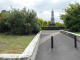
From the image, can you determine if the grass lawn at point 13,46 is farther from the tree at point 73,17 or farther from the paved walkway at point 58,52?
the tree at point 73,17

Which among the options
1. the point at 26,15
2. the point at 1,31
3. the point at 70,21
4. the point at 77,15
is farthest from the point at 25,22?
the point at 77,15

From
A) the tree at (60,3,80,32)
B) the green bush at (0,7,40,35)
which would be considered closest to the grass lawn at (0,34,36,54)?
the green bush at (0,7,40,35)

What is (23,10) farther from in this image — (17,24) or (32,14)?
(17,24)

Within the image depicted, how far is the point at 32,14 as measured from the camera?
11609mm

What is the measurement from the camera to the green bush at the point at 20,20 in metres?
11.0

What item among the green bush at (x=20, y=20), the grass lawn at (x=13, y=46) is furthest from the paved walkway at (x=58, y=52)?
the green bush at (x=20, y=20)

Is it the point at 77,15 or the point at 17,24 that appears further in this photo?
the point at 77,15

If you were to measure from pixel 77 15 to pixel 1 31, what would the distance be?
12.6 meters

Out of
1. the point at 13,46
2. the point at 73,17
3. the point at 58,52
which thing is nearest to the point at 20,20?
the point at 13,46

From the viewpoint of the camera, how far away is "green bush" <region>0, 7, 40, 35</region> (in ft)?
36.1

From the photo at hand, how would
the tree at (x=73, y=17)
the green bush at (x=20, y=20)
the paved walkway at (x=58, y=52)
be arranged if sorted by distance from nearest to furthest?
the paved walkway at (x=58, y=52) < the green bush at (x=20, y=20) < the tree at (x=73, y=17)

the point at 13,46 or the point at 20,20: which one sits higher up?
the point at 20,20

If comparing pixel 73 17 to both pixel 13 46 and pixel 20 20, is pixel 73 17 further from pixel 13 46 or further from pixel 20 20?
pixel 13 46

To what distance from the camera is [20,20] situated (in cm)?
1084
